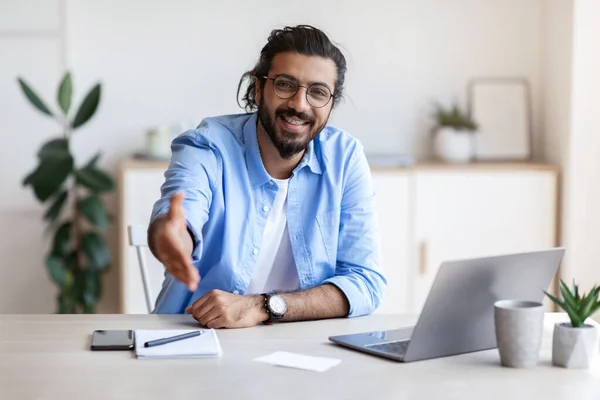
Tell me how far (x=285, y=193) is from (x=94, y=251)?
2013 mm

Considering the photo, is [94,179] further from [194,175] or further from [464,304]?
[464,304]

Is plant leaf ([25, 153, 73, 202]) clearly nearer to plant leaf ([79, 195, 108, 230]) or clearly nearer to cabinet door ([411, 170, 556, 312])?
plant leaf ([79, 195, 108, 230])

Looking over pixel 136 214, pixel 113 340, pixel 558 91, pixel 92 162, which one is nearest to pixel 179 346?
pixel 113 340

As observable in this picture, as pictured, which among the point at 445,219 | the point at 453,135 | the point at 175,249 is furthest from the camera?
the point at 453,135

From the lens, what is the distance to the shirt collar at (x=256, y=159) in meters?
2.48

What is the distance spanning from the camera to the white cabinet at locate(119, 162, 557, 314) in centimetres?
433

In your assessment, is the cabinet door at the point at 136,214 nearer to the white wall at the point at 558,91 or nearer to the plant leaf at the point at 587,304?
the white wall at the point at 558,91

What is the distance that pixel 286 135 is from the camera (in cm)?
247

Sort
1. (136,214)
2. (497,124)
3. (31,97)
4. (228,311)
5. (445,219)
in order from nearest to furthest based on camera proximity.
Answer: (228,311), (31,97), (136,214), (445,219), (497,124)

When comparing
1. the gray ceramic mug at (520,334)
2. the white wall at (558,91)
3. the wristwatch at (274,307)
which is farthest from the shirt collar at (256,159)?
the white wall at (558,91)

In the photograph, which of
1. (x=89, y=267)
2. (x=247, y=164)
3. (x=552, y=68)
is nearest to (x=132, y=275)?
(x=89, y=267)

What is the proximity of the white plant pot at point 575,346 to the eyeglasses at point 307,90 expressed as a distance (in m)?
0.95

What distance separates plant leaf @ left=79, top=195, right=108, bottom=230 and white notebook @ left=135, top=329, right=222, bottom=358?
91.3 inches

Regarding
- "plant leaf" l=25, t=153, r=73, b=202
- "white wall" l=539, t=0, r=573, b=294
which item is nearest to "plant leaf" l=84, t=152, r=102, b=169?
"plant leaf" l=25, t=153, r=73, b=202
